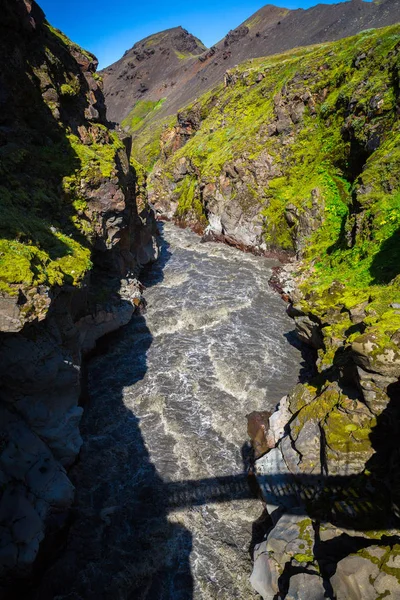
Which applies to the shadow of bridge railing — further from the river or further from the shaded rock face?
the shaded rock face

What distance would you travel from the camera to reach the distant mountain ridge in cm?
6525

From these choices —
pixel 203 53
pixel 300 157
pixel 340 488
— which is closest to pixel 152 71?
pixel 203 53

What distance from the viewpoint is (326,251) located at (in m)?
24.3

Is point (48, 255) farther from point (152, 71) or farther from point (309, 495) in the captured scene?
point (152, 71)

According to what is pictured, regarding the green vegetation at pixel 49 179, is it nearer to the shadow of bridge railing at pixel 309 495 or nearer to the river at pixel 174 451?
the river at pixel 174 451

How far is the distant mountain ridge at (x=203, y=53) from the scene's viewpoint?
6525 centimetres

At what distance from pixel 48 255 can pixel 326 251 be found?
→ 61.7ft

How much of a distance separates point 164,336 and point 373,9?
78658 millimetres

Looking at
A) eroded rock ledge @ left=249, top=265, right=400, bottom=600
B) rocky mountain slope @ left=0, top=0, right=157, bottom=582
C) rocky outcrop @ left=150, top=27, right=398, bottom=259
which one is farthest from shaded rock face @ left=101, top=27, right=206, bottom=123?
eroded rock ledge @ left=249, top=265, right=400, bottom=600

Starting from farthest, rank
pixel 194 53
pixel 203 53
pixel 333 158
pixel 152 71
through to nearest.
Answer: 1. pixel 194 53
2. pixel 152 71
3. pixel 203 53
4. pixel 333 158

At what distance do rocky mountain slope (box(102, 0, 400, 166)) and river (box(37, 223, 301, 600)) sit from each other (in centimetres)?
6237

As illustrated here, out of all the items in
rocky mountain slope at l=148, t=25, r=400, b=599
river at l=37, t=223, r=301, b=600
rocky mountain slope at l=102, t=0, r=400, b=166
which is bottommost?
river at l=37, t=223, r=301, b=600

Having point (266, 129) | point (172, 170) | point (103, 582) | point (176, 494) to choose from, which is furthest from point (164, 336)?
point (172, 170)

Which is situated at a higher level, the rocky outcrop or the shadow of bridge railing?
the rocky outcrop
